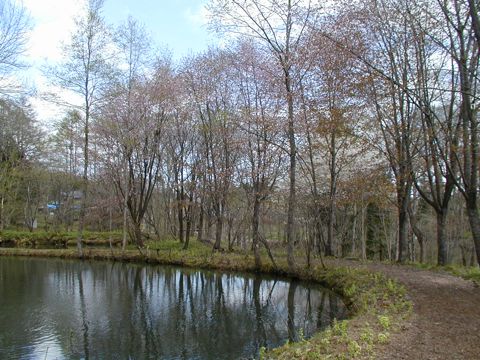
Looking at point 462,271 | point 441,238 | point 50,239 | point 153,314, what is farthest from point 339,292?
point 50,239

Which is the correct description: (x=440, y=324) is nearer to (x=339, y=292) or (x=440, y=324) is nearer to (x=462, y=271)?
(x=339, y=292)

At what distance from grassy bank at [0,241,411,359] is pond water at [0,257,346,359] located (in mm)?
707

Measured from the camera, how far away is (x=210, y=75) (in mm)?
24109

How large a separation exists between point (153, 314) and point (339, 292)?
6414mm

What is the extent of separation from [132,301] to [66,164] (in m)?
29.6

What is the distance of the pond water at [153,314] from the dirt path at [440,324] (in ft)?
8.16

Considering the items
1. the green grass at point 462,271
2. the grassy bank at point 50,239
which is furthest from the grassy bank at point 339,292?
the grassy bank at point 50,239

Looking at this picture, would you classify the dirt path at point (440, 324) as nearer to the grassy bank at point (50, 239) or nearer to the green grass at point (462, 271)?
the green grass at point (462, 271)

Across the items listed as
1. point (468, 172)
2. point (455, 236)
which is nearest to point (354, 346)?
point (468, 172)

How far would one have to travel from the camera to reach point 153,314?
11.0 meters

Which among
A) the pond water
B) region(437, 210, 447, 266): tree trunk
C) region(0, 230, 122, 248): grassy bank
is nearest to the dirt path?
the pond water

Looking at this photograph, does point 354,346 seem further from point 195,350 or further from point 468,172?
point 468,172

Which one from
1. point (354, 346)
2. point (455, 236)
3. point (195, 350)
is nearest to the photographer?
point (354, 346)

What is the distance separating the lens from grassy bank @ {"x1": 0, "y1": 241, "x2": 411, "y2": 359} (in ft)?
19.4
